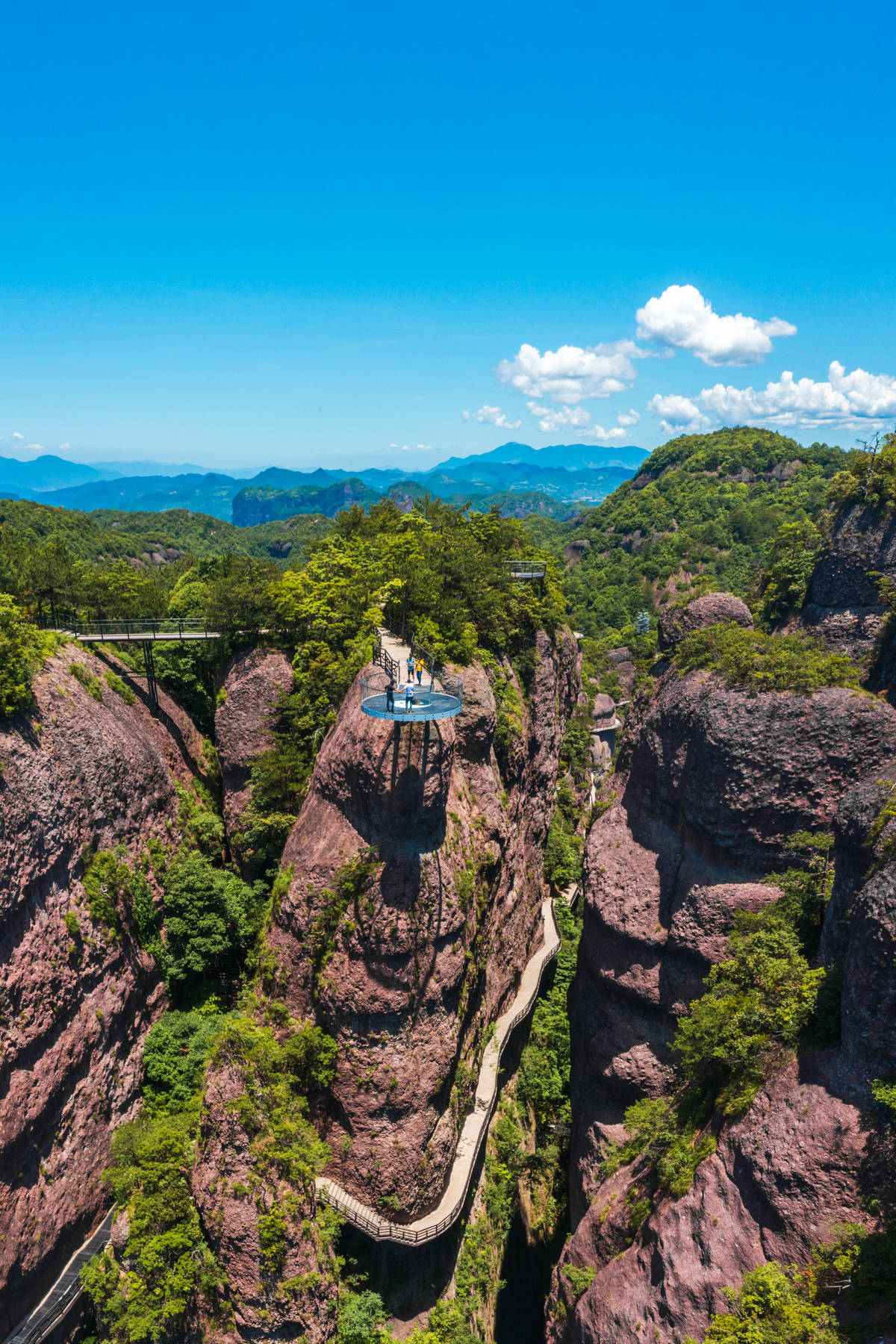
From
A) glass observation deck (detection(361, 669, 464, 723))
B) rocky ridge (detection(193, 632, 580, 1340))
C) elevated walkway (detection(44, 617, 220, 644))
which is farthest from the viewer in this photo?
elevated walkway (detection(44, 617, 220, 644))

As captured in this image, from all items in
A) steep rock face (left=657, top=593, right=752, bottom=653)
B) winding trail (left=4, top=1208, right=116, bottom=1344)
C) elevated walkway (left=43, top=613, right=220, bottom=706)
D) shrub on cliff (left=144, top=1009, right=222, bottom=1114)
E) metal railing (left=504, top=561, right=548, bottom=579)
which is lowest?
winding trail (left=4, top=1208, right=116, bottom=1344)

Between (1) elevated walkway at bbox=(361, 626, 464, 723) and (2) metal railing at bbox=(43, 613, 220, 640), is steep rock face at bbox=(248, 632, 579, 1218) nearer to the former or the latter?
(1) elevated walkway at bbox=(361, 626, 464, 723)

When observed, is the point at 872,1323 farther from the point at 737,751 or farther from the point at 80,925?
the point at 80,925

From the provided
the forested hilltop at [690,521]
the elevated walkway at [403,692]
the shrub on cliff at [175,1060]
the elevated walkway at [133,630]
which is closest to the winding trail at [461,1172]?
the shrub on cliff at [175,1060]

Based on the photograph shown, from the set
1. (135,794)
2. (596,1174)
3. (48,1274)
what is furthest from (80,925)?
(596,1174)

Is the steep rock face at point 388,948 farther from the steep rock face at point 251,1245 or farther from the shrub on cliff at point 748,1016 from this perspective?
the shrub on cliff at point 748,1016

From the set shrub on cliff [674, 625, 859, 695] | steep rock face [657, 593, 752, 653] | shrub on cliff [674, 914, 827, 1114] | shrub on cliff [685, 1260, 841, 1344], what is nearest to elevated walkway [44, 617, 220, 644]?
shrub on cliff [674, 625, 859, 695]

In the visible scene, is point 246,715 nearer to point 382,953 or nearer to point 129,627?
point 129,627
